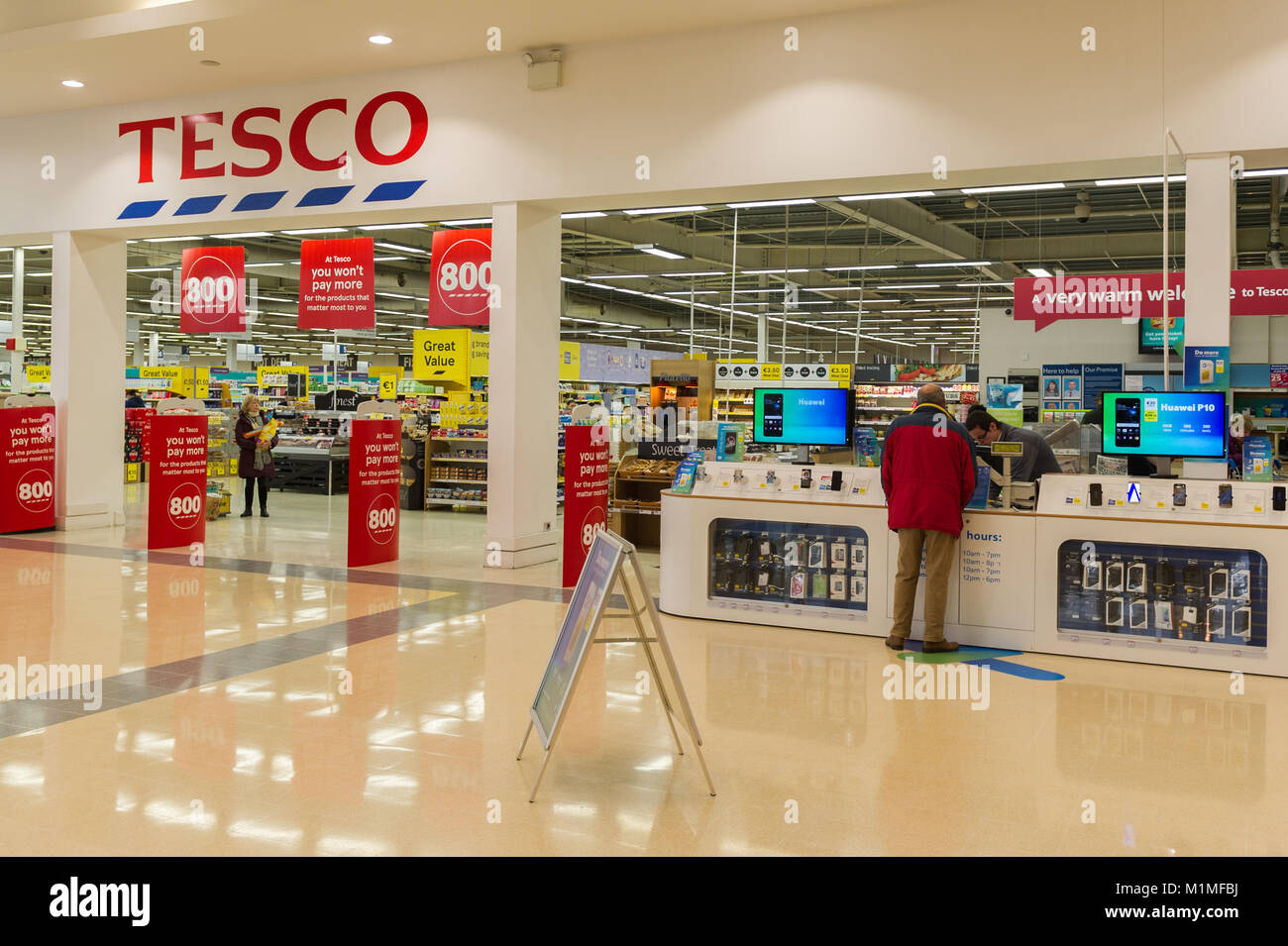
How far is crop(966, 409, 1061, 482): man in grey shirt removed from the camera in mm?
6664

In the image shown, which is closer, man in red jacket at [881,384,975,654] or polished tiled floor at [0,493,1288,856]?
polished tiled floor at [0,493,1288,856]

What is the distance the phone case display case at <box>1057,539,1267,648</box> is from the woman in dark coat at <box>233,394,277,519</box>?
30.3ft

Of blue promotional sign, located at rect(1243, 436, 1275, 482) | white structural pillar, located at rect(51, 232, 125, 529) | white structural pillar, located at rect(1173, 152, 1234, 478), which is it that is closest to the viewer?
blue promotional sign, located at rect(1243, 436, 1275, 482)

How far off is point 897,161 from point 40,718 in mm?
6210

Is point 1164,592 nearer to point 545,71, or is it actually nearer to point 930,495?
point 930,495

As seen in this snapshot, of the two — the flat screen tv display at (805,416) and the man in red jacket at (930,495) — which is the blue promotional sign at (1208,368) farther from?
the flat screen tv display at (805,416)

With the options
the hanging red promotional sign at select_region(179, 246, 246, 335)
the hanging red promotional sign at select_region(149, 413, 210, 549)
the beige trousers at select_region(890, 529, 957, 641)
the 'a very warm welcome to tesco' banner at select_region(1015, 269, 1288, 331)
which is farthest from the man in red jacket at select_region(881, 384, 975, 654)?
the hanging red promotional sign at select_region(179, 246, 246, 335)

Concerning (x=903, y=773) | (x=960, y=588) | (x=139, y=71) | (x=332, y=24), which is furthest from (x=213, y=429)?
(x=903, y=773)

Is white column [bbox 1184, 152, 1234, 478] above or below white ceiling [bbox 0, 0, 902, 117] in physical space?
below

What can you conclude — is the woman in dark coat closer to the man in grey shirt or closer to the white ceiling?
the white ceiling

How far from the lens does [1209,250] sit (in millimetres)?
6691

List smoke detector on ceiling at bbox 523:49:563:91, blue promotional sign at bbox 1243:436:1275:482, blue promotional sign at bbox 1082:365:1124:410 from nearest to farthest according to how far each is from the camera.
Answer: blue promotional sign at bbox 1243:436:1275:482, smoke detector on ceiling at bbox 523:49:563:91, blue promotional sign at bbox 1082:365:1124:410

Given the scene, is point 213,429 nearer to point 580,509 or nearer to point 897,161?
point 580,509

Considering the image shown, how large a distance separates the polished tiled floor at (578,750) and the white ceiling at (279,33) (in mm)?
4461
